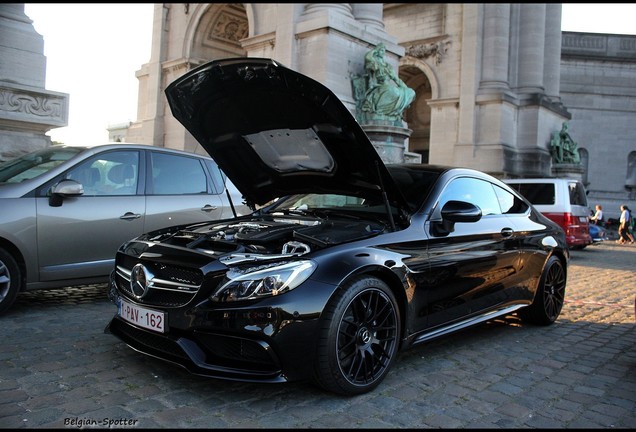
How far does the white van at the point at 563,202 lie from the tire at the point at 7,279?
473 inches

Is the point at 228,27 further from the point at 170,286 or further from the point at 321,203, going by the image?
the point at 170,286

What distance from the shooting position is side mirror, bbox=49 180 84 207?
509cm

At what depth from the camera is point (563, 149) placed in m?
23.7

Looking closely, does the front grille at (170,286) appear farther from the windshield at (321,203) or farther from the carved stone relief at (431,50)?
the carved stone relief at (431,50)

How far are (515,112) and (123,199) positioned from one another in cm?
2130

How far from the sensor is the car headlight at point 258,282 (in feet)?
9.91

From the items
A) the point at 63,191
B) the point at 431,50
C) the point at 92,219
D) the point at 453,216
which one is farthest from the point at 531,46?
the point at 63,191

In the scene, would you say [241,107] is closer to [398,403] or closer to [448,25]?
[398,403]

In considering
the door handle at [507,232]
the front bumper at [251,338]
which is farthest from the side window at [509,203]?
the front bumper at [251,338]

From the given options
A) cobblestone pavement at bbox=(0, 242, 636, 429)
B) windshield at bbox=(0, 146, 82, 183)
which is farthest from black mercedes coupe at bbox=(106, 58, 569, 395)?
Answer: windshield at bbox=(0, 146, 82, 183)

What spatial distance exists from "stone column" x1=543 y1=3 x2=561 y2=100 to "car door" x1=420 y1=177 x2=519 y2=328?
23692 mm

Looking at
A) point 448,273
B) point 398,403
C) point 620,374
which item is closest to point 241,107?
point 448,273

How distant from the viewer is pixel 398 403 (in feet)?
10.7

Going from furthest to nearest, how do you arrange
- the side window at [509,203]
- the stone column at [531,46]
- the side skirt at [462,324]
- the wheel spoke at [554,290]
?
the stone column at [531,46]
the wheel spoke at [554,290]
the side window at [509,203]
the side skirt at [462,324]
